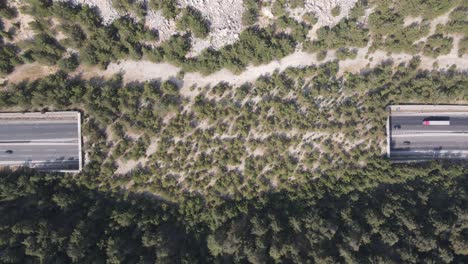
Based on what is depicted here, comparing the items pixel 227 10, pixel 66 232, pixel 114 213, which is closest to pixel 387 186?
pixel 227 10

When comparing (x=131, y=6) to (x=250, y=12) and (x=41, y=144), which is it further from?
(x=41, y=144)

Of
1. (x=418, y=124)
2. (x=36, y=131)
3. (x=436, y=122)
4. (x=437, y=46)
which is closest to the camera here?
(x=36, y=131)

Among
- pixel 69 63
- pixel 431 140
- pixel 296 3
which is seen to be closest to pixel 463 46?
pixel 431 140

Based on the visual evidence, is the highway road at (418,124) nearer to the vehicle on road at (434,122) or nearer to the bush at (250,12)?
the vehicle on road at (434,122)

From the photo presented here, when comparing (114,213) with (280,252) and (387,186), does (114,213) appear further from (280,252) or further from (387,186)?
(387,186)

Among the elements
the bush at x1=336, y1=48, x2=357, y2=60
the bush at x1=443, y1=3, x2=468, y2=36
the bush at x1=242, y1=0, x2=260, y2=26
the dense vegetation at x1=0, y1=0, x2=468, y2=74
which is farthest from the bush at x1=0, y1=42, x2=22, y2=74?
the bush at x1=443, y1=3, x2=468, y2=36
